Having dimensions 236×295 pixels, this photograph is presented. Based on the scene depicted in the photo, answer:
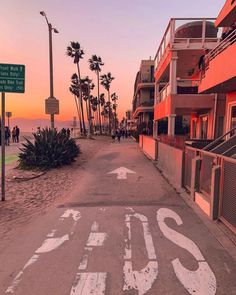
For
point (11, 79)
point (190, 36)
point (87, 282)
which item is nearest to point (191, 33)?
point (190, 36)

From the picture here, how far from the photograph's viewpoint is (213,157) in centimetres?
611

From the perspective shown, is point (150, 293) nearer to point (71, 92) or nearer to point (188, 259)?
point (188, 259)

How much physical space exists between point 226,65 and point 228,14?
3422mm

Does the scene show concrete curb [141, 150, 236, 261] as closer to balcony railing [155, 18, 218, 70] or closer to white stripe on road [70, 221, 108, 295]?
white stripe on road [70, 221, 108, 295]

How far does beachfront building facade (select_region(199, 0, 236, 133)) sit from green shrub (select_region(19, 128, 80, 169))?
25.1 ft

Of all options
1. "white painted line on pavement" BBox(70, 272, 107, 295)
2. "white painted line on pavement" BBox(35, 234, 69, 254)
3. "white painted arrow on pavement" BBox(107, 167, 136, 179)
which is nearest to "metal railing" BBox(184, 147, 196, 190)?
"white painted arrow on pavement" BBox(107, 167, 136, 179)

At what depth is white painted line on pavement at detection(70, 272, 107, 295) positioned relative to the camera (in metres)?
3.19

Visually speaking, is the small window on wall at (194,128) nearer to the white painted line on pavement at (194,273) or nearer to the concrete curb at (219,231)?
the concrete curb at (219,231)

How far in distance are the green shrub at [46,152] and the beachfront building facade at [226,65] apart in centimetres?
765

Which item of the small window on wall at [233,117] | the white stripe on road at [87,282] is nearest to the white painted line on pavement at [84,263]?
the white stripe on road at [87,282]

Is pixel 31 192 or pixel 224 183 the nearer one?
pixel 224 183

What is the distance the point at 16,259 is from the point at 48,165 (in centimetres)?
917

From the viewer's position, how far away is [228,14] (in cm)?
1132

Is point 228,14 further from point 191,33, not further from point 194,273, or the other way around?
point 194,273
